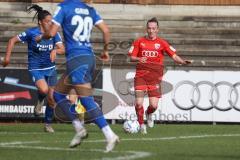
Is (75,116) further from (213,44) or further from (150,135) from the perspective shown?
(213,44)

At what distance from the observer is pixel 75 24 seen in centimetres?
1167

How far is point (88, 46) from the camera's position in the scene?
460 inches

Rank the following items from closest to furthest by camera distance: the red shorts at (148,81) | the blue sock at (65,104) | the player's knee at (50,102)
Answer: the blue sock at (65,104) < the player's knee at (50,102) < the red shorts at (148,81)

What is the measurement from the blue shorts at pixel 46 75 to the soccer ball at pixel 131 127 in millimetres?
1546

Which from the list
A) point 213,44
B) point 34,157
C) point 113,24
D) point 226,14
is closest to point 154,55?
point 34,157

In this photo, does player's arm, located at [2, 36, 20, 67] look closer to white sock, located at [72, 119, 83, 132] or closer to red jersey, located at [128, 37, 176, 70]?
red jersey, located at [128, 37, 176, 70]

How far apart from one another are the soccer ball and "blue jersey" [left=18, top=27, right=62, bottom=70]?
1841 millimetres

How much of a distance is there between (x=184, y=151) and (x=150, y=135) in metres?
3.94

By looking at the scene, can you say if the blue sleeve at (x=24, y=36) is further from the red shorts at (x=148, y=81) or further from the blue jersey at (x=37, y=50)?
the red shorts at (x=148, y=81)

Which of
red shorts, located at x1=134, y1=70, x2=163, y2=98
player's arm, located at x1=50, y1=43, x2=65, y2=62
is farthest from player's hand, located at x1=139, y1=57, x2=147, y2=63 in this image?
player's arm, located at x1=50, y1=43, x2=65, y2=62

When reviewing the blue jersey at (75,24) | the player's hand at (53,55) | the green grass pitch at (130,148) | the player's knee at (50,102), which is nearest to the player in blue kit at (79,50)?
the blue jersey at (75,24)

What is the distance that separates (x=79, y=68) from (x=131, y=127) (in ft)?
17.1

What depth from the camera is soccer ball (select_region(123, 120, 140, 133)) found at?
1655cm

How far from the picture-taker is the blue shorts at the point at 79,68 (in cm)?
1152
